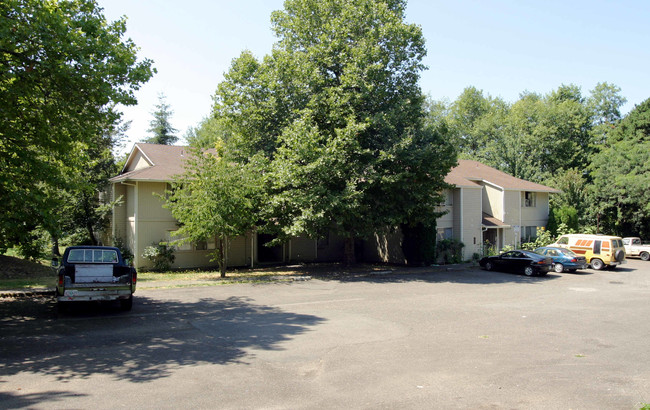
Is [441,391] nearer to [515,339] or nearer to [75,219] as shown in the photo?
[515,339]

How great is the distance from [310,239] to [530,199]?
19739mm

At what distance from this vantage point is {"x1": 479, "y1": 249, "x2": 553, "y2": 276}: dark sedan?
24.0 m

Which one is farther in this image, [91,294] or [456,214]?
[456,214]

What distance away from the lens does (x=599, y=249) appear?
2770 cm

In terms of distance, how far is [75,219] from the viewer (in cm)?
2619

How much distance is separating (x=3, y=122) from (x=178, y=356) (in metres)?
7.92

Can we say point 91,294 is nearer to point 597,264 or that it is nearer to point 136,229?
point 136,229

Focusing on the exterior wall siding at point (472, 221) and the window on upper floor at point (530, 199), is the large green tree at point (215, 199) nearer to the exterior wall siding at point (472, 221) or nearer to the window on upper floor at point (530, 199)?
the exterior wall siding at point (472, 221)

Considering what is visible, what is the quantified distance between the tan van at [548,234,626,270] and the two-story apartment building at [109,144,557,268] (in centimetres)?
404

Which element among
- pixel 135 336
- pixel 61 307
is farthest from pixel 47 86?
pixel 135 336

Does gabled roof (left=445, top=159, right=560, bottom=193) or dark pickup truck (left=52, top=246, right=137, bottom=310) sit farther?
gabled roof (left=445, top=159, right=560, bottom=193)

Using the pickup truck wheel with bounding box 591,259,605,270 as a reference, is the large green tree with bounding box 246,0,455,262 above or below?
above

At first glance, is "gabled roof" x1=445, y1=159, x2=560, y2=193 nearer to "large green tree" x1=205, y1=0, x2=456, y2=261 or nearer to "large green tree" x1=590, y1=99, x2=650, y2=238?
"large green tree" x1=590, y1=99, x2=650, y2=238

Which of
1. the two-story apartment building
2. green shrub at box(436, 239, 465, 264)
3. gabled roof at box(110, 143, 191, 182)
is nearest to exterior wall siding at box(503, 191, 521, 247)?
the two-story apartment building
